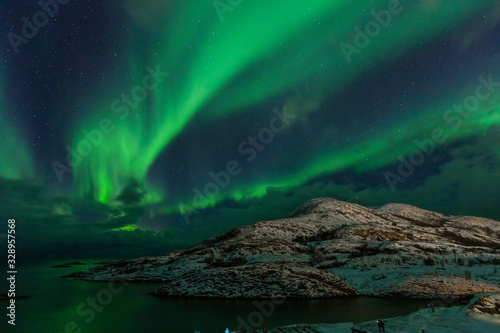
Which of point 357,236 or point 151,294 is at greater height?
point 357,236

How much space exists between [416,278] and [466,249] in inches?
2008

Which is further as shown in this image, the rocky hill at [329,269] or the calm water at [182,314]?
Result: the rocky hill at [329,269]

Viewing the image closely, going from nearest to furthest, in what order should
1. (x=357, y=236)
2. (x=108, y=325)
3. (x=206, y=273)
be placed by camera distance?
(x=108, y=325) → (x=206, y=273) → (x=357, y=236)

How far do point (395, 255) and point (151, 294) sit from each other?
312 ft

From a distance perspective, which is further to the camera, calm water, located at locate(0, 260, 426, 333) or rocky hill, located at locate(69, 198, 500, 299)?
rocky hill, located at locate(69, 198, 500, 299)

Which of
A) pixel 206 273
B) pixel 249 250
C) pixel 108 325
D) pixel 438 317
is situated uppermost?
pixel 249 250

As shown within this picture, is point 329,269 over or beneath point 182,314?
over

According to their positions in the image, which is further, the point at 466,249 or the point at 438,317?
the point at 466,249

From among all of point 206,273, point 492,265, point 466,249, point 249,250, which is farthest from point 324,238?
point 206,273

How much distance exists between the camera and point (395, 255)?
119 m

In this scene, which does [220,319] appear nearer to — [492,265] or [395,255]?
[395,255]

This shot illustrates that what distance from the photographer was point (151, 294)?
96.4 m

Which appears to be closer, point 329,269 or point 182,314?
point 182,314

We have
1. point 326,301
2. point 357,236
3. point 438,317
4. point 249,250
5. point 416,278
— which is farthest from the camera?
point 357,236
